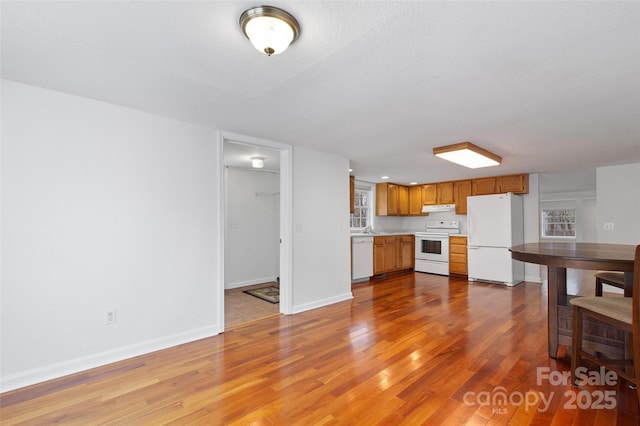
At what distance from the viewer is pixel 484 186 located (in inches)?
240

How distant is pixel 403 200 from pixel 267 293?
13.8ft

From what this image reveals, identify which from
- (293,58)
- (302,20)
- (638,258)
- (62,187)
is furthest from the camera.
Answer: (62,187)

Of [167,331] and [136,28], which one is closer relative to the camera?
[136,28]

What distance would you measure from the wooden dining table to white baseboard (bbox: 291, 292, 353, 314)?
240 cm

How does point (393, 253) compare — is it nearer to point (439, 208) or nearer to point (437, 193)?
point (439, 208)

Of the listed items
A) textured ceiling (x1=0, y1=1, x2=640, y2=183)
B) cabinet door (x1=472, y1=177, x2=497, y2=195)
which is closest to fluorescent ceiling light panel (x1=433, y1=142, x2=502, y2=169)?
textured ceiling (x1=0, y1=1, x2=640, y2=183)

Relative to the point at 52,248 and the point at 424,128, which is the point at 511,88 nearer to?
the point at 424,128

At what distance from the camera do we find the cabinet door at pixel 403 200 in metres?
7.20

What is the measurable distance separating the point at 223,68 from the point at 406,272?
19.6ft

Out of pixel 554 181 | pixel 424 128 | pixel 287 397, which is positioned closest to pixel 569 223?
pixel 554 181

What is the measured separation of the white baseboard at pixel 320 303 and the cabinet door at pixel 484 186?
12.2 feet

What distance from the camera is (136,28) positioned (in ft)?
4.81

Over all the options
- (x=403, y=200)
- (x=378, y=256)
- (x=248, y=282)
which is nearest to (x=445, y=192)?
(x=403, y=200)

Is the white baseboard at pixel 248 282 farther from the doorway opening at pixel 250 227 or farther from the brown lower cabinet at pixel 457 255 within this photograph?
the brown lower cabinet at pixel 457 255
